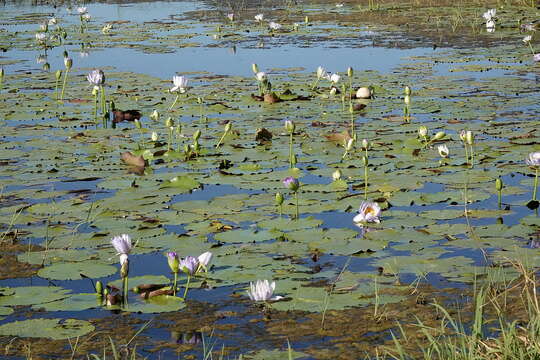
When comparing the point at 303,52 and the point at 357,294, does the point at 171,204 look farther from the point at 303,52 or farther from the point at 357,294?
the point at 303,52

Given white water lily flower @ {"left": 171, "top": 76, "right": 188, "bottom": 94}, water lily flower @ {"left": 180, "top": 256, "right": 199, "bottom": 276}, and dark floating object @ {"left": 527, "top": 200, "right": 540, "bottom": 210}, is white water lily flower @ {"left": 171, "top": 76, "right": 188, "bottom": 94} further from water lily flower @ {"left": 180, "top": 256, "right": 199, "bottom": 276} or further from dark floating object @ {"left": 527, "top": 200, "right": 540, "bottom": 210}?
water lily flower @ {"left": 180, "top": 256, "right": 199, "bottom": 276}

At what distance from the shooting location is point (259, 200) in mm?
4375

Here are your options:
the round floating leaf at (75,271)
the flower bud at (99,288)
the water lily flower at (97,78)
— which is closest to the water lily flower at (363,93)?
the water lily flower at (97,78)

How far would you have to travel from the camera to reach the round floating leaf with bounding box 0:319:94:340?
2885 mm

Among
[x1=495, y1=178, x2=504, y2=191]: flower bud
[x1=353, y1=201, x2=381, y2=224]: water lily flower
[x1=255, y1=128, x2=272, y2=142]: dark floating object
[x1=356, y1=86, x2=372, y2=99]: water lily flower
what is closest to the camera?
[x1=353, y1=201, x2=381, y2=224]: water lily flower

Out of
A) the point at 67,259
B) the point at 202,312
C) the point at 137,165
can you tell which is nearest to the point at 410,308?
the point at 202,312

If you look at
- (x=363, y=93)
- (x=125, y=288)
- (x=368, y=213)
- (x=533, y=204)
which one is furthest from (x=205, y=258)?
(x=363, y=93)

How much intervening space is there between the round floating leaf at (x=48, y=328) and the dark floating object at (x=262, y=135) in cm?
285

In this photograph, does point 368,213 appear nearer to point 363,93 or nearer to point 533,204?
point 533,204

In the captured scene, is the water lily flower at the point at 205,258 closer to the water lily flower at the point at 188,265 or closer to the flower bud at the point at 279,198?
the water lily flower at the point at 188,265

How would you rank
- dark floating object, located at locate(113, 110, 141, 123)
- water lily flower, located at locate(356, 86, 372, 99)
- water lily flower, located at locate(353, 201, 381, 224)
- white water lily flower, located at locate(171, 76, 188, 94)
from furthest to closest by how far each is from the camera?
1. water lily flower, located at locate(356, 86, 372, 99)
2. dark floating object, located at locate(113, 110, 141, 123)
3. white water lily flower, located at locate(171, 76, 188, 94)
4. water lily flower, located at locate(353, 201, 381, 224)

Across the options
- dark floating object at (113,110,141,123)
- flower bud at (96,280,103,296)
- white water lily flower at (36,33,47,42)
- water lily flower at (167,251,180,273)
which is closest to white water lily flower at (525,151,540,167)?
water lily flower at (167,251,180,273)

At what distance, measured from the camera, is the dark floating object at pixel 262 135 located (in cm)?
Result: 570

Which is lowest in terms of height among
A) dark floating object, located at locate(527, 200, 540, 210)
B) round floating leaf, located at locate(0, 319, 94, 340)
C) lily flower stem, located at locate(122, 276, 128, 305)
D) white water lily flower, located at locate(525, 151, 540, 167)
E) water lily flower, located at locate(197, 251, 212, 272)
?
round floating leaf, located at locate(0, 319, 94, 340)
